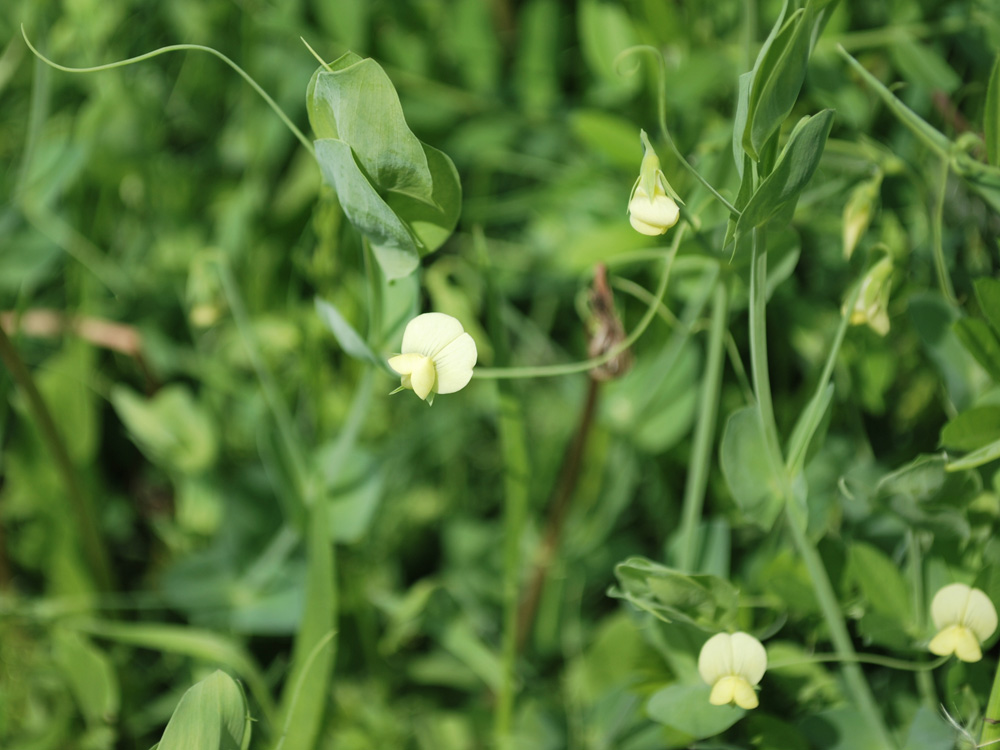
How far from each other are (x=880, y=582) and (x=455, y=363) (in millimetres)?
289

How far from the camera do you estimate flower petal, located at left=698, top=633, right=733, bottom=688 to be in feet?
1.39

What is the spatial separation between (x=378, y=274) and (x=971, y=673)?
0.41 meters

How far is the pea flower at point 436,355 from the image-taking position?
0.38 meters

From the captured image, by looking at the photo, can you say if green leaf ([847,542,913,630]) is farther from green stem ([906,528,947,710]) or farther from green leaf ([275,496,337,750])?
green leaf ([275,496,337,750])

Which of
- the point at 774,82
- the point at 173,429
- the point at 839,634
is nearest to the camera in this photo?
the point at 774,82

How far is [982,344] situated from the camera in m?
0.46

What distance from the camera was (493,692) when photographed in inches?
26.7

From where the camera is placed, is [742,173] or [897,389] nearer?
[742,173]

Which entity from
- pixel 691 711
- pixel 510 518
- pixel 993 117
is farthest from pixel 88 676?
pixel 993 117

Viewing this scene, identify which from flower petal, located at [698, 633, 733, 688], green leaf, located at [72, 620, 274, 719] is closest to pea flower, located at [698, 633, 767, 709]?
flower petal, located at [698, 633, 733, 688]

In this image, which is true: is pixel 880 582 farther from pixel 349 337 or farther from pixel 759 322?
pixel 349 337

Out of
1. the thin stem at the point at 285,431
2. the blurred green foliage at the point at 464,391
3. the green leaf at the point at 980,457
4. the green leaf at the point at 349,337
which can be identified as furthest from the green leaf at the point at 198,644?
the green leaf at the point at 980,457

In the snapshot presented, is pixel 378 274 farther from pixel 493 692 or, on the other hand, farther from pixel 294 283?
pixel 493 692

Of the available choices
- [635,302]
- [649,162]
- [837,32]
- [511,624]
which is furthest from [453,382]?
[837,32]
